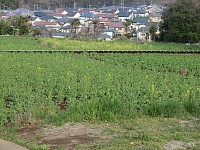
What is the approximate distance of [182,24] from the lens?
170 ft

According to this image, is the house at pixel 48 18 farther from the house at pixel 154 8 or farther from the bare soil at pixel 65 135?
the bare soil at pixel 65 135

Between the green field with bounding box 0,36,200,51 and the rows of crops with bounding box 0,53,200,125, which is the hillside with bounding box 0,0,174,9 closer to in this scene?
the green field with bounding box 0,36,200,51

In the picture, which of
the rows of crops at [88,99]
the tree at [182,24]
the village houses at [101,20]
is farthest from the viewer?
the village houses at [101,20]

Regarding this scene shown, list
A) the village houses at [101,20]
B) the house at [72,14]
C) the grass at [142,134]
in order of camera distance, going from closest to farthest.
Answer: the grass at [142,134] < the village houses at [101,20] < the house at [72,14]

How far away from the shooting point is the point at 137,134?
7.33 m

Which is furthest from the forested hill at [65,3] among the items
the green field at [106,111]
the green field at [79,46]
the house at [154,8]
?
the green field at [106,111]

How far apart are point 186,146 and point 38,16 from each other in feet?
339

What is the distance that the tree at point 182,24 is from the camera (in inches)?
2020

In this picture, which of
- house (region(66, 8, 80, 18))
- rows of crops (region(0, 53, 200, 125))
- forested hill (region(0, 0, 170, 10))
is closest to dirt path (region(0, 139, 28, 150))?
rows of crops (region(0, 53, 200, 125))

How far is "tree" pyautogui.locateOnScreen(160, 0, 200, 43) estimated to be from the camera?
51312mm

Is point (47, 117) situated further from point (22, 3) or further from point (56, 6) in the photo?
point (56, 6)

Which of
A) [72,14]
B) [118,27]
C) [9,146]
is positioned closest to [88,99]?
[9,146]

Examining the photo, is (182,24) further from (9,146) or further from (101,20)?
(9,146)

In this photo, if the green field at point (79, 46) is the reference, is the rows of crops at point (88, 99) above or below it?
above
